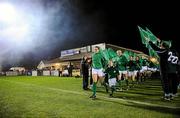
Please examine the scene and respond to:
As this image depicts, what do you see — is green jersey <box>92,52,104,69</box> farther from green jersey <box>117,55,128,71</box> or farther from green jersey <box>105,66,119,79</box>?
green jersey <box>117,55,128,71</box>

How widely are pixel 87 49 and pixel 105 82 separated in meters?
60.3

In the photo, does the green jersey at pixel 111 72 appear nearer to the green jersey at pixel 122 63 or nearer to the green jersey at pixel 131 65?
the green jersey at pixel 122 63

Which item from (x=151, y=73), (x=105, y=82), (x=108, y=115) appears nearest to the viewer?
(x=108, y=115)

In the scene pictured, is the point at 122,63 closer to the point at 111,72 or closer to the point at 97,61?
the point at 111,72

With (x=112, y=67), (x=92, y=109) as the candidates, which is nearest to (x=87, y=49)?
(x=112, y=67)

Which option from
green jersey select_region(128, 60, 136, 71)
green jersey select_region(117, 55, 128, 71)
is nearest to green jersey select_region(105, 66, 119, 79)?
green jersey select_region(117, 55, 128, 71)

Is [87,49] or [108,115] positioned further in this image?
[87,49]

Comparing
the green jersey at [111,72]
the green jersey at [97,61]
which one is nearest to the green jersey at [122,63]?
the green jersey at [111,72]

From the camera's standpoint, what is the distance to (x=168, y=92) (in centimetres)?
1288

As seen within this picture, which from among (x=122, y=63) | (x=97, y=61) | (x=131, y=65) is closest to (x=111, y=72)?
(x=97, y=61)

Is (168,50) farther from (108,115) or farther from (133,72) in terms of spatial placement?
(133,72)

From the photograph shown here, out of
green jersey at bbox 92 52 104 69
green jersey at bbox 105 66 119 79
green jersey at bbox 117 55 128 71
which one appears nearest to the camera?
green jersey at bbox 92 52 104 69

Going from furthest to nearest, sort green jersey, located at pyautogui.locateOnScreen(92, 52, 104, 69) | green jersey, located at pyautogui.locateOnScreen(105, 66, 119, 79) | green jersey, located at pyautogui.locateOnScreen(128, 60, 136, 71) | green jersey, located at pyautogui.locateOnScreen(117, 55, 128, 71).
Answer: green jersey, located at pyautogui.locateOnScreen(128, 60, 136, 71) < green jersey, located at pyautogui.locateOnScreen(117, 55, 128, 71) < green jersey, located at pyautogui.locateOnScreen(105, 66, 119, 79) < green jersey, located at pyautogui.locateOnScreen(92, 52, 104, 69)

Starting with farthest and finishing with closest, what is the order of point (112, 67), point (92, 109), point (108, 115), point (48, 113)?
point (112, 67) < point (92, 109) < point (48, 113) < point (108, 115)
